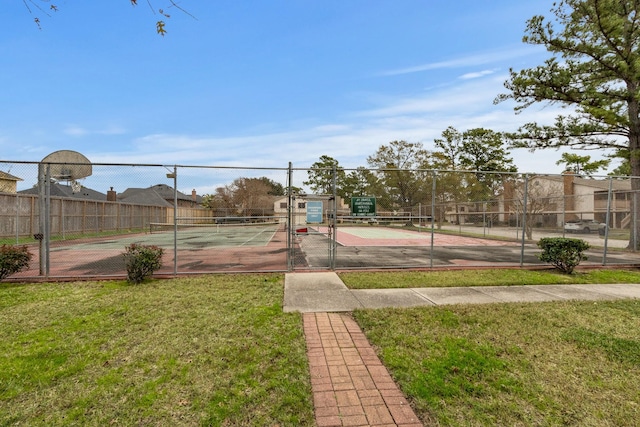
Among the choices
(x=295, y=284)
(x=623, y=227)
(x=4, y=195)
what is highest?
(x=4, y=195)

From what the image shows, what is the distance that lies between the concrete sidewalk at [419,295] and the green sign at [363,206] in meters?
1.79

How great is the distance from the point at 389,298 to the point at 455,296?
4.18 ft

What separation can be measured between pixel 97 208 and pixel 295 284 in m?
20.6

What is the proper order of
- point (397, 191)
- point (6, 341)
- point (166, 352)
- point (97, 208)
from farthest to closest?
point (397, 191)
point (97, 208)
point (6, 341)
point (166, 352)

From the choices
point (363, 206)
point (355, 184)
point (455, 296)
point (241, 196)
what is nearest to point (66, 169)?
point (363, 206)

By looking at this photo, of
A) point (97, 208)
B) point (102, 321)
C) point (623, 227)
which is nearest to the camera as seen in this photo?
point (102, 321)

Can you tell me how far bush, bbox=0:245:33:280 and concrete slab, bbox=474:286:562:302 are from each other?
9695 mm

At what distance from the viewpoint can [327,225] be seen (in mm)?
7500

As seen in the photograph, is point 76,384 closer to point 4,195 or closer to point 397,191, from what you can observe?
point 4,195

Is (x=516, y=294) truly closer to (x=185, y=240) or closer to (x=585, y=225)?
(x=185, y=240)

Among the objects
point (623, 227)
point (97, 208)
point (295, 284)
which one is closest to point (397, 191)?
point (623, 227)

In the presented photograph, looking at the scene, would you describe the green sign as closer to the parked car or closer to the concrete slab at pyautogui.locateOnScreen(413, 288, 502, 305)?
the concrete slab at pyautogui.locateOnScreen(413, 288, 502, 305)

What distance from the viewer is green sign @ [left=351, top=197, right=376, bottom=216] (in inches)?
295

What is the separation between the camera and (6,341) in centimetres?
355
